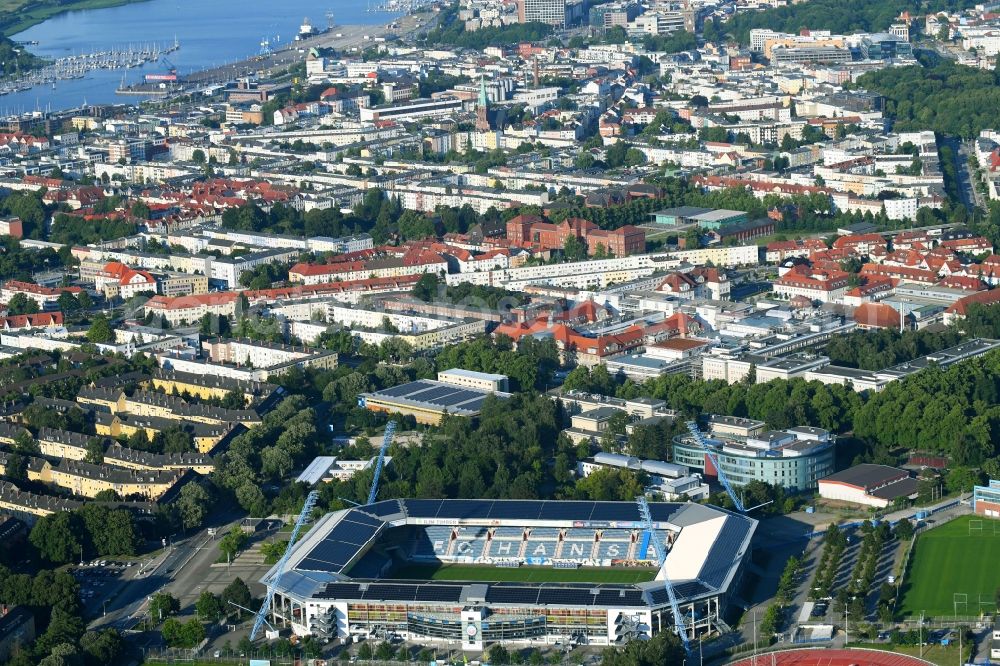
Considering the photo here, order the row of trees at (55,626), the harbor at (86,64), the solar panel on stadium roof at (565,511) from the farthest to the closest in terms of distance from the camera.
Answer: the harbor at (86,64), the solar panel on stadium roof at (565,511), the row of trees at (55,626)

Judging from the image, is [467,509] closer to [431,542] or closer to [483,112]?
[431,542]

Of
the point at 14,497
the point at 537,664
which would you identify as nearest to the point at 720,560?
the point at 537,664

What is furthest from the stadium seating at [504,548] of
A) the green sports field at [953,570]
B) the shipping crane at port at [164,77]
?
the shipping crane at port at [164,77]

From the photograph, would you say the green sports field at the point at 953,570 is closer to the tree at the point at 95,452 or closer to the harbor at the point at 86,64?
the tree at the point at 95,452

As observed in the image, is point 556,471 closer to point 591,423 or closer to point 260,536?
point 591,423

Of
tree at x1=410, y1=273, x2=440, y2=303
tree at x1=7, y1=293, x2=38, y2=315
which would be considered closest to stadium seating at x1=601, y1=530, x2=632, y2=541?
tree at x1=410, y1=273, x2=440, y2=303

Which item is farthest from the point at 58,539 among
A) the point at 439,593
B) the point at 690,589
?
the point at 690,589

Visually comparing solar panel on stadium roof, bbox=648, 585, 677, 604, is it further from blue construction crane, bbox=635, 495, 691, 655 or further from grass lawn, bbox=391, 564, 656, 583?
grass lawn, bbox=391, 564, 656, 583
